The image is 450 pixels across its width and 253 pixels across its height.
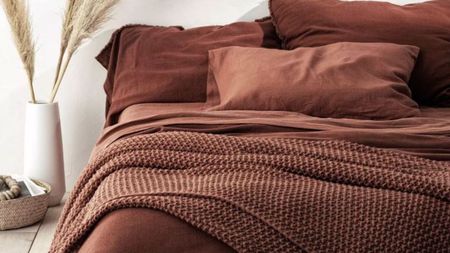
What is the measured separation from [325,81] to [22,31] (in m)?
1.27

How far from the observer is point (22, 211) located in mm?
3102

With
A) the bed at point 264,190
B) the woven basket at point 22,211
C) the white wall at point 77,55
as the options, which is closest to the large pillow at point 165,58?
the white wall at point 77,55

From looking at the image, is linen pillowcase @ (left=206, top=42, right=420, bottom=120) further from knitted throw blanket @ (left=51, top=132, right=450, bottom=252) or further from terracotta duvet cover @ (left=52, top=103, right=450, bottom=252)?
knitted throw blanket @ (left=51, top=132, right=450, bottom=252)

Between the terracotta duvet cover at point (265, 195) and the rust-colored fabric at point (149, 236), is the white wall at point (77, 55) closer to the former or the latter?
the terracotta duvet cover at point (265, 195)

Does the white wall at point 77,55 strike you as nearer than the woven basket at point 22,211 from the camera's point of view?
No

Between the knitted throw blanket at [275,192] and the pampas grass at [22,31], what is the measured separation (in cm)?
132

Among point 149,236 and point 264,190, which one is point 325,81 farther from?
point 149,236

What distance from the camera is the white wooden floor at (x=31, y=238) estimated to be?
293 cm

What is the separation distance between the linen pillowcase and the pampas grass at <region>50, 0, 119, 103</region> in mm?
578

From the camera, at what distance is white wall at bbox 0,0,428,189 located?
11.4ft

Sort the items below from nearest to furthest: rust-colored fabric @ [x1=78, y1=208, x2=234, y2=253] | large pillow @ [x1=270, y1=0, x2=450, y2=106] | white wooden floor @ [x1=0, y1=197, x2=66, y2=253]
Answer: rust-colored fabric @ [x1=78, y1=208, x2=234, y2=253], white wooden floor @ [x1=0, y1=197, x2=66, y2=253], large pillow @ [x1=270, y1=0, x2=450, y2=106]

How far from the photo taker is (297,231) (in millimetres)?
1622

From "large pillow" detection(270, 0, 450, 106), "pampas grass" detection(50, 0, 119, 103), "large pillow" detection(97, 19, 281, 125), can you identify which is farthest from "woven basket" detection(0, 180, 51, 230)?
"large pillow" detection(270, 0, 450, 106)

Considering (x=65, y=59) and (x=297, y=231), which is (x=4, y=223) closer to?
(x=65, y=59)
